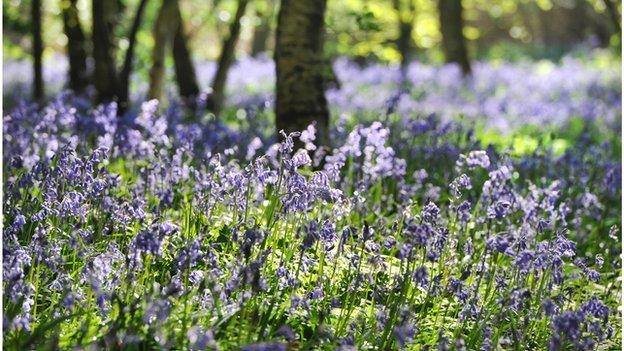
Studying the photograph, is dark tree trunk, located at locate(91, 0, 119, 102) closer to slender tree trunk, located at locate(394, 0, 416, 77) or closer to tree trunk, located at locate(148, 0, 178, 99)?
tree trunk, located at locate(148, 0, 178, 99)

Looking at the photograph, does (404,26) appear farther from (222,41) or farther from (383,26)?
(383,26)

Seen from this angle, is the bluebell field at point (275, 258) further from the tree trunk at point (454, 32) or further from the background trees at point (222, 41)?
the tree trunk at point (454, 32)

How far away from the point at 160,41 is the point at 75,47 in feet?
8.96

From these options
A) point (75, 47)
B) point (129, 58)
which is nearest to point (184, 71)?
point (75, 47)

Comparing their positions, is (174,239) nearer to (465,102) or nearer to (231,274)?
(231,274)

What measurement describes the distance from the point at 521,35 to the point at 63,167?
43.0 m

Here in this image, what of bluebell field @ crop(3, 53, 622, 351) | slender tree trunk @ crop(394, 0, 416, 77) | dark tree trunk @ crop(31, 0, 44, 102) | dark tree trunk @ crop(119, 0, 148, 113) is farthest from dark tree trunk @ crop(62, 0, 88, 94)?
slender tree trunk @ crop(394, 0, 416, 77)

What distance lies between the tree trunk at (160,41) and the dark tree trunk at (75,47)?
1.38 meters

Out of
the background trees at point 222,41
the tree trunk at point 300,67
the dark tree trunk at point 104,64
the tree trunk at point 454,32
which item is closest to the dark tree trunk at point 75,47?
the background trees at point 222,41

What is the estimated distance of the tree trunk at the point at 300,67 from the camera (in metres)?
7.57

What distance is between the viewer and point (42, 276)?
4.57 m

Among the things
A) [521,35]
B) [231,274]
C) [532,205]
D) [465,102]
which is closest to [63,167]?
[231,274]

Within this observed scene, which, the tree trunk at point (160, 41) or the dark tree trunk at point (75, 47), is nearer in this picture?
the tree trunk at point (160, 41)

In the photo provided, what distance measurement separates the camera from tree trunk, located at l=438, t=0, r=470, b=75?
1922cm
